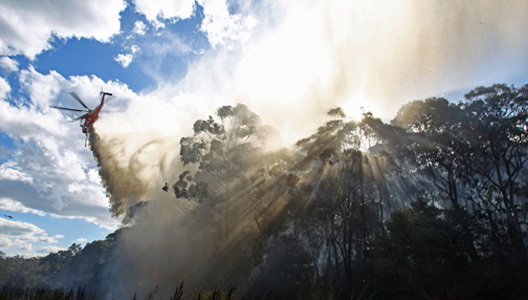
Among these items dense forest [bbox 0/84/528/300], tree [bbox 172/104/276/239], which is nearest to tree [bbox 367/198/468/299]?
dense forest [bbox 0/84/528/300]

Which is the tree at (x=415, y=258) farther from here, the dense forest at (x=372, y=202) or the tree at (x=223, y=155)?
the tree at (x=223, y=155)

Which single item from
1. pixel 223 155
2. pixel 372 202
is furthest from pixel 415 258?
pixel 223 155

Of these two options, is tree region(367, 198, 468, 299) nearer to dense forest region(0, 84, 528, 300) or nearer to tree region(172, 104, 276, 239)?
dense forest region(0, 84, 528, 300)

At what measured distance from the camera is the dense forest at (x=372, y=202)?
21016 millimetres

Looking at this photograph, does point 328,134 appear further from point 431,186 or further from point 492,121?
point 431,186

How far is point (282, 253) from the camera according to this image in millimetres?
33062

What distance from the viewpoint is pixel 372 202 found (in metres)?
35.9

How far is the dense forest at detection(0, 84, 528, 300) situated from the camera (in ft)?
68.9

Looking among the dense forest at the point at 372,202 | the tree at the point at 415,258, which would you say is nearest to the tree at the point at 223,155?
the dense forest at the point at 372,202

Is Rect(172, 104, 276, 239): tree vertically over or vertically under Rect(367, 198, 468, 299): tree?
over

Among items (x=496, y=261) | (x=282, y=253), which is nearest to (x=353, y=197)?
(x=282, y=253)

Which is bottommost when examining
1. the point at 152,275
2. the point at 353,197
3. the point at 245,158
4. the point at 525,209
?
the point at 152,275

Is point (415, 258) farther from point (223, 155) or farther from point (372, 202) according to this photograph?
point (223, 155)

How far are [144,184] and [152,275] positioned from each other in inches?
600
